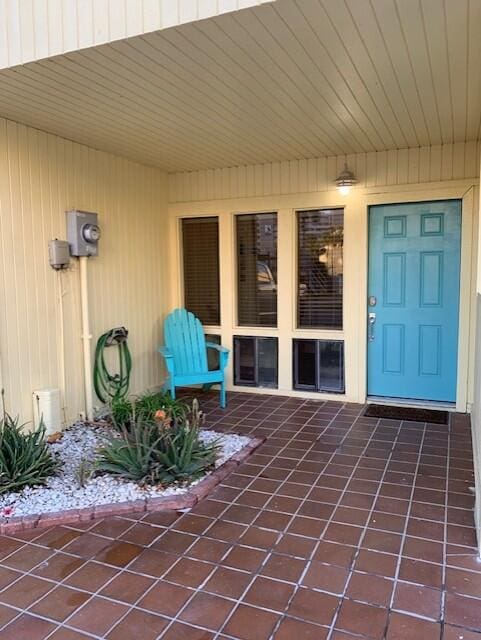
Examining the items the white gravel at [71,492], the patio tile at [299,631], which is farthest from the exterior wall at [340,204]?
the patio tile at [299,631]

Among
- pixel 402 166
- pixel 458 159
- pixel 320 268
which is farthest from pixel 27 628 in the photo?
pixel 458 159

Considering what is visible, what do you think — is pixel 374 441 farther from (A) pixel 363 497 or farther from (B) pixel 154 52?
(B) pixel 154 52

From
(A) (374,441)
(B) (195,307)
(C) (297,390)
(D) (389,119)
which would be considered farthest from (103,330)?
(D) (389,119)

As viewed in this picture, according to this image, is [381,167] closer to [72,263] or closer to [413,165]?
[413,165]

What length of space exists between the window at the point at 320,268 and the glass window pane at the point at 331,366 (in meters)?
0.19

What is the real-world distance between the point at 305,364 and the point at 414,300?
1.23 metres

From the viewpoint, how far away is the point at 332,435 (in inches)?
156

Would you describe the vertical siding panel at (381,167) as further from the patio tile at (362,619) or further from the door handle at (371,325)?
the patio tile at (362,619)

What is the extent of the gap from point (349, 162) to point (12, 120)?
2875 millimetres

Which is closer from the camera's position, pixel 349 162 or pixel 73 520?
pixel 73 520

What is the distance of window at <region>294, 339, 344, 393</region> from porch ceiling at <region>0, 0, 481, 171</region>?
1892mm

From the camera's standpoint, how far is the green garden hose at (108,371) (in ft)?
14.6

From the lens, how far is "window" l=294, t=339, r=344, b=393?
4.98 m

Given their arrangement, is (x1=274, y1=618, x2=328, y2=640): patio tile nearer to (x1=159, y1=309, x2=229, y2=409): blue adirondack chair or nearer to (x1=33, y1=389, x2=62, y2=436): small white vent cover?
(x1=33, y1=389, x2=62, y2=436): small white vent cover
